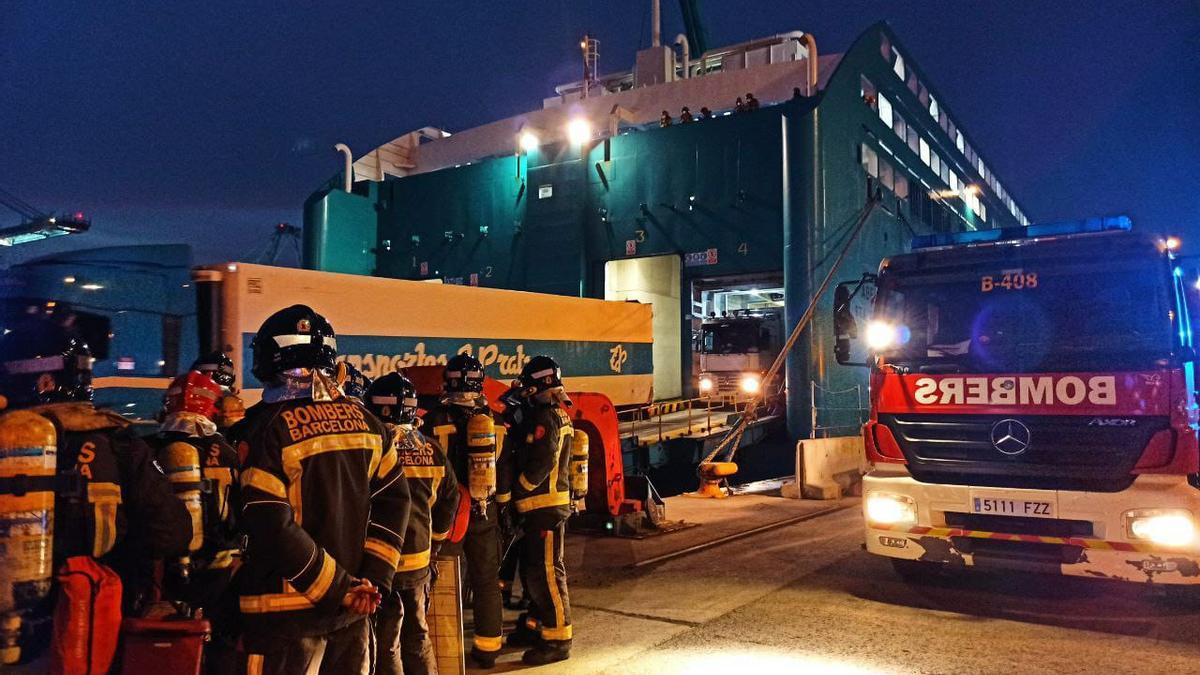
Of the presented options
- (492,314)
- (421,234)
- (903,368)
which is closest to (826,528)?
(903,368)

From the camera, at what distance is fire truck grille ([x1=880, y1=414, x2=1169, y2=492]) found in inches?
232

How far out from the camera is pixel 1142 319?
6.23 metres

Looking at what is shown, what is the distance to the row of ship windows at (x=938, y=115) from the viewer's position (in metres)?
27.5

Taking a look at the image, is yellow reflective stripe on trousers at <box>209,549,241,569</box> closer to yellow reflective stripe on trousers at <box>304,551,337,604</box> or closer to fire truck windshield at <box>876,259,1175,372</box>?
yellow reflective stripe on trousers at <box>304,551,337,604</box>

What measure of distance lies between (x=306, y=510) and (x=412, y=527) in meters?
1.11

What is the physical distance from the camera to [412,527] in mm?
3854

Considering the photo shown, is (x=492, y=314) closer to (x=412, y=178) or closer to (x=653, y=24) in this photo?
(x=412, y=178)

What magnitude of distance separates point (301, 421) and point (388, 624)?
1.35 meters

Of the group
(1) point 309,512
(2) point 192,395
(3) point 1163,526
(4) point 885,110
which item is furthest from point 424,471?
(4) point 885,110

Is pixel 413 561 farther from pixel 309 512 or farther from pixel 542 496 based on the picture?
pixel 542 496

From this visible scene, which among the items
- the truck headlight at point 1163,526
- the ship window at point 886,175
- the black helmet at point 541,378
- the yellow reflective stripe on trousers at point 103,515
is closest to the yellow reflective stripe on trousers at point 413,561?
the yellow reflective stripe on trousers at point 103,515

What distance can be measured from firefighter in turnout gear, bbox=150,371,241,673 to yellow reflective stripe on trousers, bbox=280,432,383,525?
2.26 feet

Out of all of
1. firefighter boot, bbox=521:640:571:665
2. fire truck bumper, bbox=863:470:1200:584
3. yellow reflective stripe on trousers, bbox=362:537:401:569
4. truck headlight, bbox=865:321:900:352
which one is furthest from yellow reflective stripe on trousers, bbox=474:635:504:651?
truck headlight, bbox=865:321:900:352

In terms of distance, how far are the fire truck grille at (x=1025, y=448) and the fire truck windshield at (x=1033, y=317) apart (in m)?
0.43
